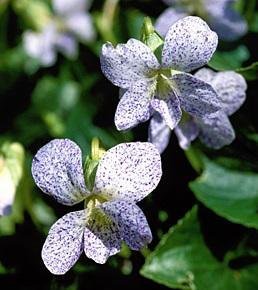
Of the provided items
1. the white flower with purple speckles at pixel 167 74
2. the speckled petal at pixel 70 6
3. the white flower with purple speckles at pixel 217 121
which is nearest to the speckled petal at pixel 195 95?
the white flower with purple speckles at pixel 167 74

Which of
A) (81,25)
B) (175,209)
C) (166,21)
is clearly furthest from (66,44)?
(175,209)

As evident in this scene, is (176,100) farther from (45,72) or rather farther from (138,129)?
(45,72)

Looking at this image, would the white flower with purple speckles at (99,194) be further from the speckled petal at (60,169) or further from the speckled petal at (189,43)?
the speckled petal at (189,43)

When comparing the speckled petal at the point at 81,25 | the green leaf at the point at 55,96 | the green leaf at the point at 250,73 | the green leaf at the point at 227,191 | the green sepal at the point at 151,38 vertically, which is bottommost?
the green leaf at the point at 55,96

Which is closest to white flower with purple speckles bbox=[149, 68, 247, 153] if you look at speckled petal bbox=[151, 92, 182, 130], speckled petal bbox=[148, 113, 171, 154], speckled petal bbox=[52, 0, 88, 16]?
speckled petal bbox=[148, 113, 171, 154]

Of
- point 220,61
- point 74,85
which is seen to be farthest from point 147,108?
point 74,85
